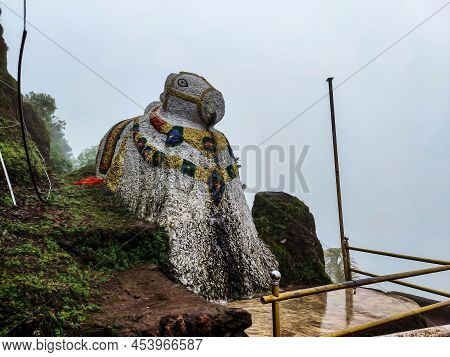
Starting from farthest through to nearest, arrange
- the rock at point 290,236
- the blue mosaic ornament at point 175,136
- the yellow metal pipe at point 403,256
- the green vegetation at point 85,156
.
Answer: the green vegetation at point 85,156 < the rock at point 290,236 < the blue mosaic ornament at point 175,136 < the yellow metal pipe at point 403,256

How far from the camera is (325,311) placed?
5.80 meters

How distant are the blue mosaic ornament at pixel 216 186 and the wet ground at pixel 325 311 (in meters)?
2.19

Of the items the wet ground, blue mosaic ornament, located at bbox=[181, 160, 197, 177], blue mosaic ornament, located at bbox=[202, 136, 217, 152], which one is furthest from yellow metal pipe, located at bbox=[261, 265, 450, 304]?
blue mosaic ornament, located at bbox=[202, 136, 217, 152]

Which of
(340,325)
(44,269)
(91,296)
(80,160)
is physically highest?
(80,160)

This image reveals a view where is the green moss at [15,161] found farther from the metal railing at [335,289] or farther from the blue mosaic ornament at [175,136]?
the metal railing at [335,289]

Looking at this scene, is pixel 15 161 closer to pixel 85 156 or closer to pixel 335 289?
→ pixel 335 289

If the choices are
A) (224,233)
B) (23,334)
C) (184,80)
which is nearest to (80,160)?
(184,80)

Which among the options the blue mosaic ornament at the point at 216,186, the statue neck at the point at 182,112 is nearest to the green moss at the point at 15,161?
the statue neck at the point at 182,112

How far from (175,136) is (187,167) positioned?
919 millimetres

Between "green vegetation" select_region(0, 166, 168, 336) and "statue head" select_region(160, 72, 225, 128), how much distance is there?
2770 mm

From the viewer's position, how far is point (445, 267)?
12.3 ft

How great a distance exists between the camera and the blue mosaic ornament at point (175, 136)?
25.2ft
